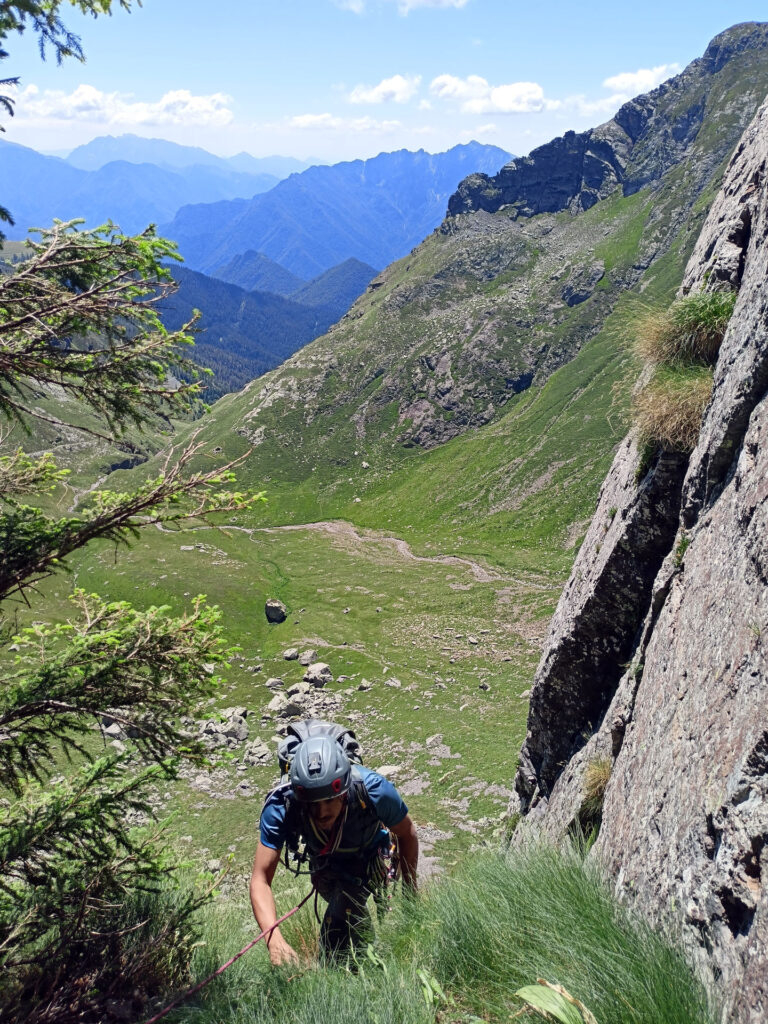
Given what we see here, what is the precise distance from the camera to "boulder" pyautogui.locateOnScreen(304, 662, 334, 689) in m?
49.6

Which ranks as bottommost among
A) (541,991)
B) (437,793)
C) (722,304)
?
(437,793)

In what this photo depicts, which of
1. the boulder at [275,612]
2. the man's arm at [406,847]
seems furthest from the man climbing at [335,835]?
the boulder at [275,612]

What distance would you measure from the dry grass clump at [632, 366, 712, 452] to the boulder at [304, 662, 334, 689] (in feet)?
143

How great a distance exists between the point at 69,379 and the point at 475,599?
6147cm

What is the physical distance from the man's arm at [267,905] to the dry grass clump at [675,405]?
7.70 metres

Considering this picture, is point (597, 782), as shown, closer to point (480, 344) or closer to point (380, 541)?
point (380, 541)

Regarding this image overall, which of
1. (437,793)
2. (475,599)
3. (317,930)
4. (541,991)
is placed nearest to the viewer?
(541,991)

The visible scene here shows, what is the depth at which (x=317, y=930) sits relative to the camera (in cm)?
670

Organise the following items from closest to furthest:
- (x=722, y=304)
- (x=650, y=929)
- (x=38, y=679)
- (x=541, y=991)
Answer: (x=541, y=991) < (x=650, y=929) < (x=38, y=679) < (x=722, y=304)

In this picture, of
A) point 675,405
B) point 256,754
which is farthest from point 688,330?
point 256,754

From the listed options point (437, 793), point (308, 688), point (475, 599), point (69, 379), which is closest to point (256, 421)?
point (475, 599)

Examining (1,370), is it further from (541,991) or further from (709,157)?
(709,157)

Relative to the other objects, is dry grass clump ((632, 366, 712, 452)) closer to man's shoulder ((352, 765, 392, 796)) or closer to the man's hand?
man's shoulder ((352, 765, 392, 796))

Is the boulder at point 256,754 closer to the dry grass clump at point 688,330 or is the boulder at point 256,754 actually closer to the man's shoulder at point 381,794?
the man's shoulder at point 381,794
